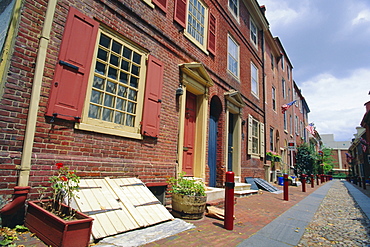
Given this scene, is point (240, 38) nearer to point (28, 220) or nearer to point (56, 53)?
point (56, 53)

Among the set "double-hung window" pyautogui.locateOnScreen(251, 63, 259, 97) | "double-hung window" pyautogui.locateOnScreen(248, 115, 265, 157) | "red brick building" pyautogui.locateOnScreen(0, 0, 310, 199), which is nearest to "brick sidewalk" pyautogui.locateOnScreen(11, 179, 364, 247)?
"red brick building" pyautogui.locateOnScreen(0, 0, 310, 199)

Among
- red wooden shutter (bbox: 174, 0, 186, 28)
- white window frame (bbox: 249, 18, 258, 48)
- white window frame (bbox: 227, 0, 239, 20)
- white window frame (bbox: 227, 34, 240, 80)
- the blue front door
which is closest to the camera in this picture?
red wooden shutter (bbox: 174, 0, 186, 28)

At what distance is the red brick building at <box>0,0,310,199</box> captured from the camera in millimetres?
3123

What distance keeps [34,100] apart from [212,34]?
6566mm

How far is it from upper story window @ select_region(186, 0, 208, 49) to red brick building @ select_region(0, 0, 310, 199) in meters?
0.04

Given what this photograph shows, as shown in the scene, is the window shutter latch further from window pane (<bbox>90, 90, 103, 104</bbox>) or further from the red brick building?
window pane (<bbox>90, 90, 103, 104</bbox>)

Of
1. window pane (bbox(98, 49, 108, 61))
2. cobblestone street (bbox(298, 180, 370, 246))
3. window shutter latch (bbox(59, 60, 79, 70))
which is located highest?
window pane (bbox(98, 49, 108, 61))

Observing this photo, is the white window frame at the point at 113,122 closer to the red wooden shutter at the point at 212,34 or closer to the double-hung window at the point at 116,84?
the double-hung window at the point at 116,84

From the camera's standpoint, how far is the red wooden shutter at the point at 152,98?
495 centimetres

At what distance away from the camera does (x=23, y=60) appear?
315 centimetres

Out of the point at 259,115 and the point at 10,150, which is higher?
the point at 259,115

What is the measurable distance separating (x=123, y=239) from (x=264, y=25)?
46.2 ft

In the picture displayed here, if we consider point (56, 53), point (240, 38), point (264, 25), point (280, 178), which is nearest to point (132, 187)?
point (56, 53)

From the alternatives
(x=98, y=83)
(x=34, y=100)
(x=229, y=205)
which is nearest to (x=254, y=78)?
(x=229, y=205)
